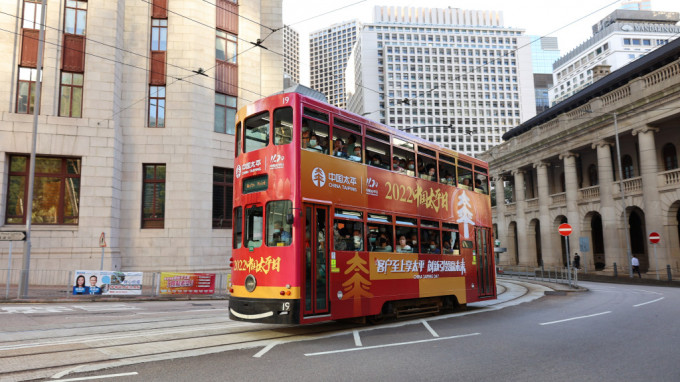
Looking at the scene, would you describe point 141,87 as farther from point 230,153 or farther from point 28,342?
point 28,342

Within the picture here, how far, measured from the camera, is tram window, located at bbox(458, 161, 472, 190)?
13672 mm

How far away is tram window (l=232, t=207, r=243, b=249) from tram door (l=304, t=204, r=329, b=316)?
5.26ft

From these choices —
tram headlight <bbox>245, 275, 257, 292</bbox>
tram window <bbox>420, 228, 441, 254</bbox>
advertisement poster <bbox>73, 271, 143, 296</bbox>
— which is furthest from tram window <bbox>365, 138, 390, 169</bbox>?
advertisement poster <bbox>73, 271, 143, 296</bbox>

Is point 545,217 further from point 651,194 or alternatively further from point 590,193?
point 651,194

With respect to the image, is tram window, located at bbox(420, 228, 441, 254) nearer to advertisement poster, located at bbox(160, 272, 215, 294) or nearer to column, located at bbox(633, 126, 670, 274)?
advertisement poster, located at bbox(160, 272, 215, 294)

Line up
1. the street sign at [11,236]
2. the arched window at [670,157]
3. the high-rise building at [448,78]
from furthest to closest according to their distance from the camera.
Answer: the high-rise building at [448,78], the arched window at [670,157], the street sign at [11,236]

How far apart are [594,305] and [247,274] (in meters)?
11.9

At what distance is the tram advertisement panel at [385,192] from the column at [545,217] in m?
28.7

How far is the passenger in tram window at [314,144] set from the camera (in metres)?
9.29

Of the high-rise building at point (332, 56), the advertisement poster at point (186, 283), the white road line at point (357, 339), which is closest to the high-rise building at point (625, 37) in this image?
the high-rise building at point (332, 56)

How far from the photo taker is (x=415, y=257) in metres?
11.4

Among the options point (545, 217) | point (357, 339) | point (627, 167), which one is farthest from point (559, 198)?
point (357, 339)

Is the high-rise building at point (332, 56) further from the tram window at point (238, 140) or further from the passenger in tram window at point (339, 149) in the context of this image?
the passenger in tram window at point (339, 149)

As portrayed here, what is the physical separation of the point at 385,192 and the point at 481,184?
5224 millimetres
